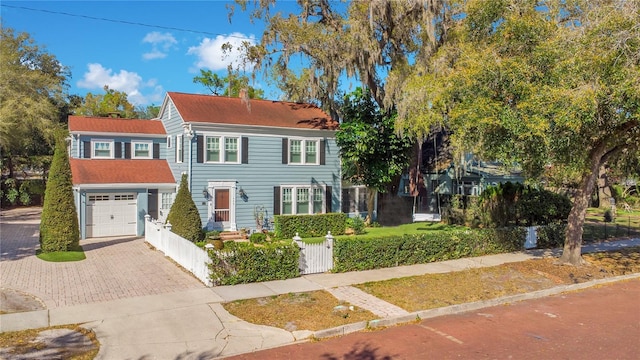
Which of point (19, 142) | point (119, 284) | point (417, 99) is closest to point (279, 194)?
point (417, 99)

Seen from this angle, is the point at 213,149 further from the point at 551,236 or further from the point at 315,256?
the point at 551,236

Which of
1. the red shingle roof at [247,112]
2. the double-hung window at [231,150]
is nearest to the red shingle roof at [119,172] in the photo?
the double-hung window at [231,150]

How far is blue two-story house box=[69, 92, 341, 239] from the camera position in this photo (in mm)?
19609

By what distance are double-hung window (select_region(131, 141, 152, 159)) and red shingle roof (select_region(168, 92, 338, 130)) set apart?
301 cm

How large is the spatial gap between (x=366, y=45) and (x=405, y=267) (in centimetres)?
1126

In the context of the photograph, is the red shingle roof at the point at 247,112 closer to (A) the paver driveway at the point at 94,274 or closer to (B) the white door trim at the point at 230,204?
(B) the white door trim at the point at 230,204

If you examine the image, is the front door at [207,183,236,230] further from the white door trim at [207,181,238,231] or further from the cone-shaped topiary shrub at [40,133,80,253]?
the cone-shaped topiary shrub at [40,133,80,253]

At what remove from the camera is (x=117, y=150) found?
2202 cm

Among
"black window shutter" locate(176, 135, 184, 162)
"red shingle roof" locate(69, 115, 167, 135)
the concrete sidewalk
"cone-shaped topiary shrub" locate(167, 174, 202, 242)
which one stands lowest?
the concrete sidewalk

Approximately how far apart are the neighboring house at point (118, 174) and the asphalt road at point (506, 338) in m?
14.4

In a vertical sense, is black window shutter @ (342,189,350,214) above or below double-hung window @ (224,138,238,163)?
below

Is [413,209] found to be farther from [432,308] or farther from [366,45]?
[432,308]

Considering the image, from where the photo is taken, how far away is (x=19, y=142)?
97.9ft

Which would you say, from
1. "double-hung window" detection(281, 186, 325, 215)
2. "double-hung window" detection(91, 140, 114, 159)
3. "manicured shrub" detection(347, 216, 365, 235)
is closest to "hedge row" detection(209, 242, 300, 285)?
"manicured shrub" detection(347, 216, 365, 235)
